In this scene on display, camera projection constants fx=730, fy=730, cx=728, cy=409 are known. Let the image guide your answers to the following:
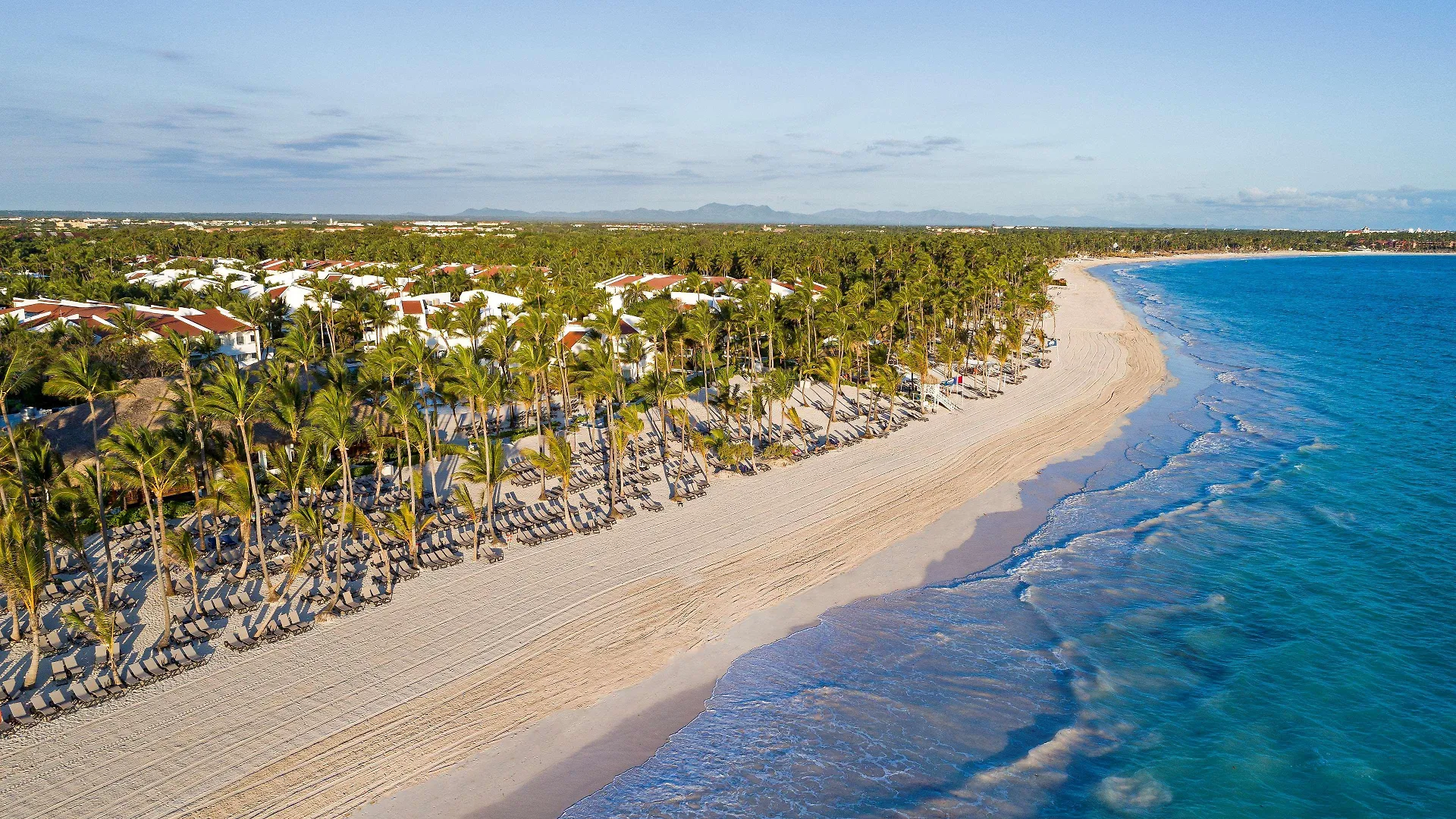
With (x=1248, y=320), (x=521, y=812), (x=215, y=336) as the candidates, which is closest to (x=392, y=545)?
(x=521, y=812)

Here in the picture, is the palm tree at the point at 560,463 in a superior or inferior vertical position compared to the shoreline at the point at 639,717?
superior

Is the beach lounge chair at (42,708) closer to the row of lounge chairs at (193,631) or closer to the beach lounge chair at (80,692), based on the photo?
the beach lounge chair at (80,692)

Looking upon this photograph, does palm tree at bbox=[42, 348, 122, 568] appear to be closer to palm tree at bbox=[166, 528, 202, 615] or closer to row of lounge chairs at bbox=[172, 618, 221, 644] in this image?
palm tree at bbox=[166, 528, 202, 615]

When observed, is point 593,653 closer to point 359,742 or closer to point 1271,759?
point 359,742

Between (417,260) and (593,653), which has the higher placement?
(417,260)

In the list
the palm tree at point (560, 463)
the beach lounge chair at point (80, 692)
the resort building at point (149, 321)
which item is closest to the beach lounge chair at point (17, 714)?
the beach lounge chair at point (80, 692)

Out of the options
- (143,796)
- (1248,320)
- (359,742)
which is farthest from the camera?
(1248,320)
